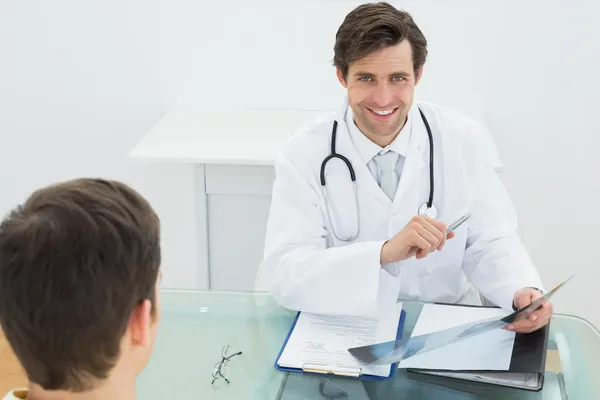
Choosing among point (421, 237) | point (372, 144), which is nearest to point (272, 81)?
point (372, 144)

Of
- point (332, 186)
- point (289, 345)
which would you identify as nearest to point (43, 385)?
point (289, 345)

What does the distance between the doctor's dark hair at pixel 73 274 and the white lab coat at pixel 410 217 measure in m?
0.73

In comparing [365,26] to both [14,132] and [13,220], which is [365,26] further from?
[14,132]

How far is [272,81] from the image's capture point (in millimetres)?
2674

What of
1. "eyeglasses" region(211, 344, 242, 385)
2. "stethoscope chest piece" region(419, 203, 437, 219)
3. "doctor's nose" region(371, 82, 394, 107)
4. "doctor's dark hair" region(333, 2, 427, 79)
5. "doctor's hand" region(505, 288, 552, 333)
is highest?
"doctor's dark hair" region(333, 2, 427, 79)

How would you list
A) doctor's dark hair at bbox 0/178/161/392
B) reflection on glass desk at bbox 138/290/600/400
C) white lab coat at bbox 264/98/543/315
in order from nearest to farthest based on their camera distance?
doctor's dark hair at bbox 0/178/161/392
reflection on glass desk at bbox 138/290/600/400
white lab coat at bbox 264/98/543/315

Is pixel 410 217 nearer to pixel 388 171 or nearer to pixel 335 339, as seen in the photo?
pixel 388 171

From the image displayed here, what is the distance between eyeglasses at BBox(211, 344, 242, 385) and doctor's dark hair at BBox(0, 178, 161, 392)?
50cm

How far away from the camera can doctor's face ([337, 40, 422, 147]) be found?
5.91 ft

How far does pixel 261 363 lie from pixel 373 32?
763mm

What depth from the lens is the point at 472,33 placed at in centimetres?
256

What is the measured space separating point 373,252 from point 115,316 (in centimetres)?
78

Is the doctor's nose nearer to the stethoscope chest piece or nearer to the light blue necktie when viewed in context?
the light blue necktie

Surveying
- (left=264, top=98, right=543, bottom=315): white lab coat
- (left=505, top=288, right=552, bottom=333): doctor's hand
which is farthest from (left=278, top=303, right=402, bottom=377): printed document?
(left=505, top=288, right=552, bottom=333): doctor's hand
